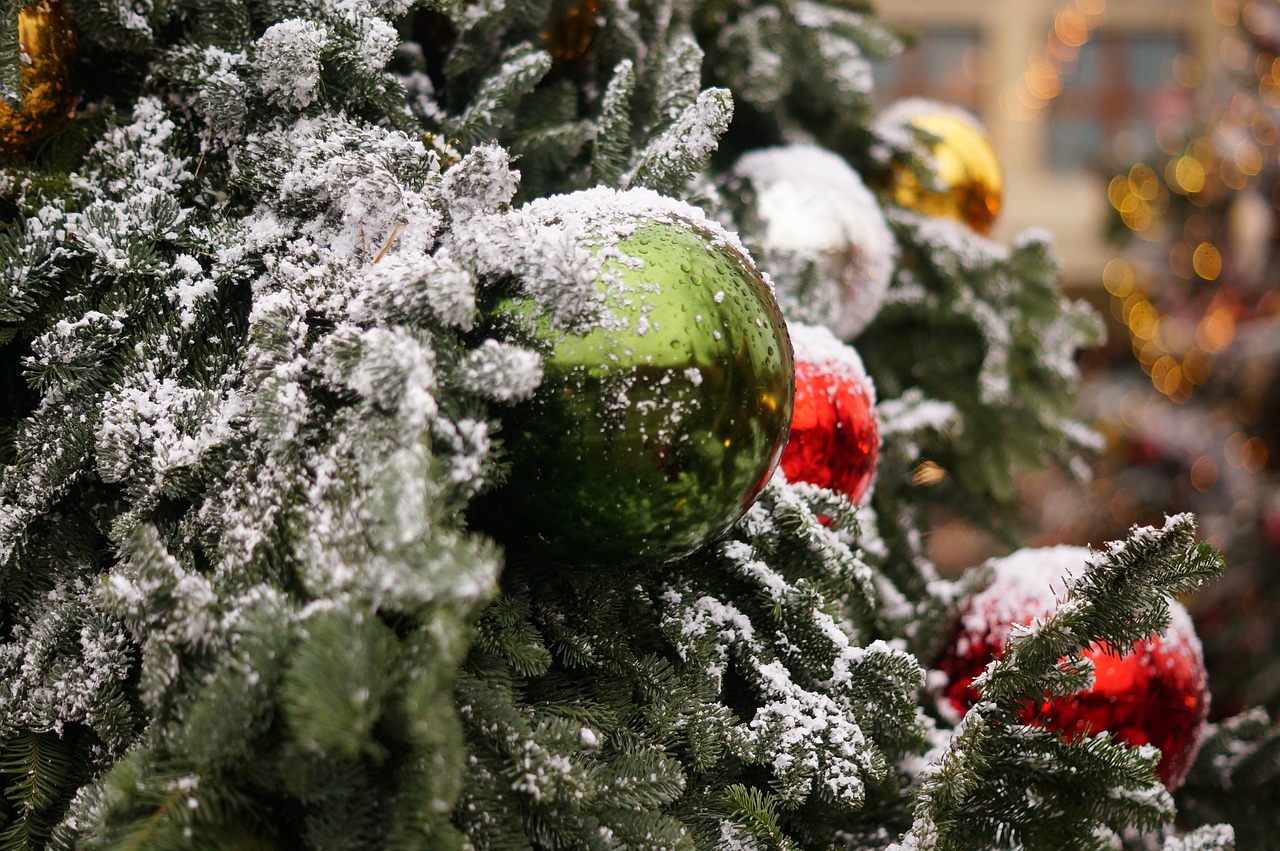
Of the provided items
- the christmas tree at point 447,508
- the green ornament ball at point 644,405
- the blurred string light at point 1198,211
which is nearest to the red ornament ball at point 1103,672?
the christmas tree at point 447,508

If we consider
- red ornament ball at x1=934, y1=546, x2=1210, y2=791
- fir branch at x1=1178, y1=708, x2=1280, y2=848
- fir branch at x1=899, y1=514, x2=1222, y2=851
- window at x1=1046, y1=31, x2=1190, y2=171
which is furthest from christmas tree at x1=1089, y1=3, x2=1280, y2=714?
window at x1=1046, y1=31, x2=1190, y2=171

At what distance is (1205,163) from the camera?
1864 mm

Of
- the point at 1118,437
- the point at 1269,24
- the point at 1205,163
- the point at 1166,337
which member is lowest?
the point at 1118,437

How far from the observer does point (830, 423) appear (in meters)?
0.58

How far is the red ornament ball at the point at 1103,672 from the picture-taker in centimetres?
Result: 58

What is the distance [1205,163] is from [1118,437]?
24.9 inches

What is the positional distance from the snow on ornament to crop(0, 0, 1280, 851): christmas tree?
105mm

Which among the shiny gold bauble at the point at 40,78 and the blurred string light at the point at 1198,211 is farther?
the blurred string light at the point at 1198,211

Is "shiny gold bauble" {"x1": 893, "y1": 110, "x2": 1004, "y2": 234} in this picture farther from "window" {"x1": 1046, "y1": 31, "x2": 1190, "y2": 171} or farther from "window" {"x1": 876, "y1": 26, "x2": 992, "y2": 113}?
"window" {"x1": 1046, "y1": 31, "x2": 1190, "y2": 171}

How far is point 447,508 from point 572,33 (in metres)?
0.44

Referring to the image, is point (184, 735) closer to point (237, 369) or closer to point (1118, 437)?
point (237, 369)

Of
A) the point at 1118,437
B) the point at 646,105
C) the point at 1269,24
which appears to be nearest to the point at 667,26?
the point at 646,105

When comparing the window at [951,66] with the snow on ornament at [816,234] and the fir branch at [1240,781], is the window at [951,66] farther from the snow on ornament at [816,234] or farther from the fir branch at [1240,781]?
the fir branch at [1240,781]

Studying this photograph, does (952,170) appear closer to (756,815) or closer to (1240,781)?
(1240,781)
